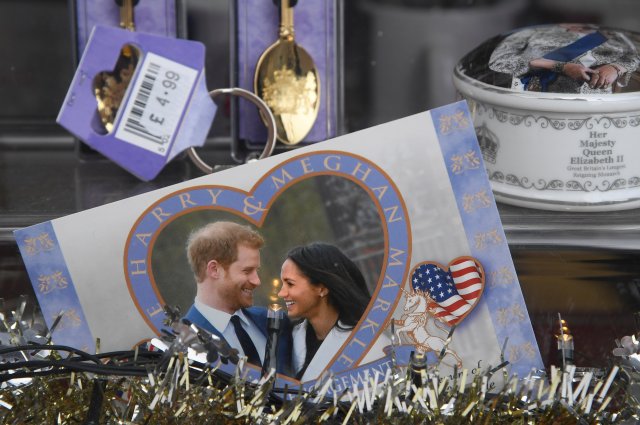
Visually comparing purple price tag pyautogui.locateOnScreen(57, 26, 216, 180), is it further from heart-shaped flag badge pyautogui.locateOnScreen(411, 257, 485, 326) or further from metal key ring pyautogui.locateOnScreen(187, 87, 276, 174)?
heart-shaped flag badge pyautogui.locateOnScreen(411, 257, 485, 326)

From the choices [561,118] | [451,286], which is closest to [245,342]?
[451,286]

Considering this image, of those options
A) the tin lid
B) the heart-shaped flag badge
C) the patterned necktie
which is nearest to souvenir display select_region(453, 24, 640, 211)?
the tin lid

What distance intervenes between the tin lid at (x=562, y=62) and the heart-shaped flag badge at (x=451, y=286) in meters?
0.13

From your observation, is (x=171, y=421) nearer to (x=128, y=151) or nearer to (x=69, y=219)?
(x=69, y=219)

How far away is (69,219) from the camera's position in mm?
495

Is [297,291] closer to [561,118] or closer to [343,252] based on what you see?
[343,252]

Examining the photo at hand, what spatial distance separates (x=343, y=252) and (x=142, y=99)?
0.70ft

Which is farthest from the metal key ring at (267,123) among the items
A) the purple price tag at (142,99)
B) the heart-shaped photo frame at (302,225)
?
the heart-shaped photo frame at (302,225)

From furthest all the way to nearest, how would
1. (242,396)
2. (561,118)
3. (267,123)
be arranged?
(267,123) → (561,118) → (242,396)

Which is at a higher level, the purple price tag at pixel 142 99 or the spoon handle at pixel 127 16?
the spoon handle at pixel 127 16

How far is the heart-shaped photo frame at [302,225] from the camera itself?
50 cm

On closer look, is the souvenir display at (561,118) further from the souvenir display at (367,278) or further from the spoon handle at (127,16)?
the spoon handle at (127,16)

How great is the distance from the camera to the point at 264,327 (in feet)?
1.64

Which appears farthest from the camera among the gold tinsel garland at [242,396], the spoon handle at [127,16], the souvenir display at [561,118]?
the spoon handle at [127,16]
